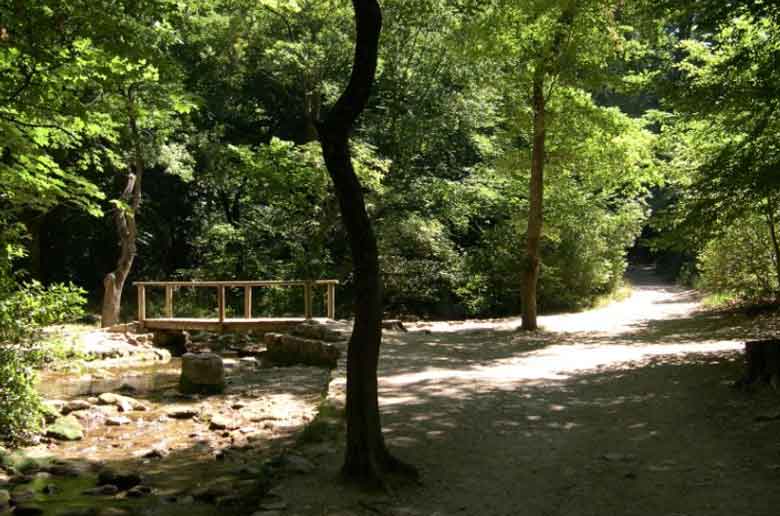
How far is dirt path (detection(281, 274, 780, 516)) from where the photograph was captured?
490 cm

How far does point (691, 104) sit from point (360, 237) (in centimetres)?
616

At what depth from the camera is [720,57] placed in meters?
13.0

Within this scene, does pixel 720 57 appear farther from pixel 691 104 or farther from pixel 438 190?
pixel 438 190

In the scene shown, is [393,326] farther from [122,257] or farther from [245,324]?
[122,257]

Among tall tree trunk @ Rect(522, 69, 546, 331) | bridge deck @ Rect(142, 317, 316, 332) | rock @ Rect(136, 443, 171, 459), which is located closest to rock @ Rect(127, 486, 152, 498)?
rock @ Rect(136, 443, 171, 459)

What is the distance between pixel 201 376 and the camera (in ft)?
38.1

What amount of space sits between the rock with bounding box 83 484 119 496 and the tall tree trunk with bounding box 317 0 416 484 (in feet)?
8.61

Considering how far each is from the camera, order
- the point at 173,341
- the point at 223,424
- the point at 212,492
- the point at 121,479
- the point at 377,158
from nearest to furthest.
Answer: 1. the point at 212,492
2. the point at 121,479
3. the point at 223,424
4. the point at 173,341
5. the point at 377,158

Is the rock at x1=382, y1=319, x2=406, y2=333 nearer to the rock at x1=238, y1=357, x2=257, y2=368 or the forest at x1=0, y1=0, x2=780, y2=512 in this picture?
the forest at x1=0, y1=0, x2=780, y2=512

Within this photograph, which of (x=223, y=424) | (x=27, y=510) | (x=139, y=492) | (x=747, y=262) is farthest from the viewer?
(x=747, y=262)

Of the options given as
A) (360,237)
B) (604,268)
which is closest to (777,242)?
(604,268)

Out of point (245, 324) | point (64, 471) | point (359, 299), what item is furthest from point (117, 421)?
point (245, 324)

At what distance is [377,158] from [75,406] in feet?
38.3

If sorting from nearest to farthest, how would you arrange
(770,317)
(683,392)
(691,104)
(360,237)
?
(360,237)
(683,392)
(691,104)
(770,317)
